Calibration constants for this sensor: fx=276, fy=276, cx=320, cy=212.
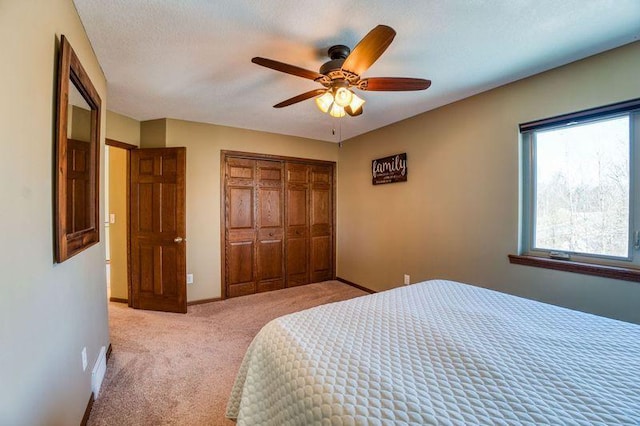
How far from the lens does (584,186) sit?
6.79 feet

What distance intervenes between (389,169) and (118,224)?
350 cm

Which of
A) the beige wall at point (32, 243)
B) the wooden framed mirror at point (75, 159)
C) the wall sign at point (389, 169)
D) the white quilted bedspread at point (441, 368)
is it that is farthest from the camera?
the wall sign at point (389, 169)

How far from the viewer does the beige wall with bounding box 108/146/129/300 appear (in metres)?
3.43

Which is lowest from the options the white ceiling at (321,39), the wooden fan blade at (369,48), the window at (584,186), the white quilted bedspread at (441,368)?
the white quilted bedspread at (441,368)

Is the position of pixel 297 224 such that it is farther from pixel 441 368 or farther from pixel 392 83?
pixel 441 368

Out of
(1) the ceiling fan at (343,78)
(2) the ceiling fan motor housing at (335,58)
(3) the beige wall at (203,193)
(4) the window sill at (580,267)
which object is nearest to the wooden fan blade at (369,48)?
(1) the ceiling fan at (343,78)

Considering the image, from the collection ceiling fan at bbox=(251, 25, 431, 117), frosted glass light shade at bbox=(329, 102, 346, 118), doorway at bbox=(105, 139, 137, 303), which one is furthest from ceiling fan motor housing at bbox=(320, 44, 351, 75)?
doorway at bbox=(105, 139, 137, 303)

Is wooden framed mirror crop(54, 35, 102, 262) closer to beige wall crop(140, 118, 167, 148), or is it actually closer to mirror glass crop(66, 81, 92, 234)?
mirror glass crop(66, 81, 92, 234)

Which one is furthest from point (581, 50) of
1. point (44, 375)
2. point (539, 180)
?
point (44, 375)

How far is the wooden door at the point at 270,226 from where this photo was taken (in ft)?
12.9

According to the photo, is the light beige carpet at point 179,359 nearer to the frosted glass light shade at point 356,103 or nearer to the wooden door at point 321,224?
the wooden door at point 321,224

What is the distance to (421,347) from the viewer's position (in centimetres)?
109

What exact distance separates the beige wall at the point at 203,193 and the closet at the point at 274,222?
0.36 ft

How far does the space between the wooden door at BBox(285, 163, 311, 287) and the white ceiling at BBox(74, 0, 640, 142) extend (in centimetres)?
168
